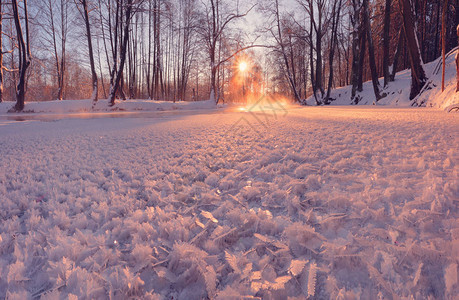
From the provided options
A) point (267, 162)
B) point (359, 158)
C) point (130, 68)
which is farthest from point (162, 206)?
point (130, 68)

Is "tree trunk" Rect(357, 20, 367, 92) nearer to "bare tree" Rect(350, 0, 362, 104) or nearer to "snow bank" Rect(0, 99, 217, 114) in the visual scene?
"bare tree" Rect(350, 0, 362, 104)

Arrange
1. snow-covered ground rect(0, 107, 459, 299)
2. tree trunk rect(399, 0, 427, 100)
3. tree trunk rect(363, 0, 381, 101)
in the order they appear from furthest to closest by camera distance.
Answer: tree trunk rect(363, 0, 381, 101), tree trunk rect(399, 0, 427, 100), snow-covered ground rect(0, 107, 459, 299)

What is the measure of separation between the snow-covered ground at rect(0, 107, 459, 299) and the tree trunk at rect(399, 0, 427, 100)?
7.87 m

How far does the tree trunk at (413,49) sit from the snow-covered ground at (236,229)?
7872 mm

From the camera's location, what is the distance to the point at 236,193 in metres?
1.11

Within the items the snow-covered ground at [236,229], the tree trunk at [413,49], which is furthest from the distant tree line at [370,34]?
the snow-covered ground at [236,229]

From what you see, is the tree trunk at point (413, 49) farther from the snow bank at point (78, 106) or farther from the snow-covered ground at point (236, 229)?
the snow bank at point (78, 106)

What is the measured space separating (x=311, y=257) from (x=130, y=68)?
70.1 feet

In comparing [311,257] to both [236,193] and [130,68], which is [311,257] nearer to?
[236,193]

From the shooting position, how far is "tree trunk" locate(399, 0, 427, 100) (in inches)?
270

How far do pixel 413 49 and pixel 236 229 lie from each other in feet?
30.7

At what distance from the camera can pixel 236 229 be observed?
2.50 feet

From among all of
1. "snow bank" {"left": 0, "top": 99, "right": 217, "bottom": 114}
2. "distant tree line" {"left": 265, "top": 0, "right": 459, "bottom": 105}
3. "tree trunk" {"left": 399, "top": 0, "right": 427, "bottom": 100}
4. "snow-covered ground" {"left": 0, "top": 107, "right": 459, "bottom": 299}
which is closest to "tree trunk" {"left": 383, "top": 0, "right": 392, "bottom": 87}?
"distant tree line" {"left": 265, "top": 0, "right": 459, "bottom": 105}

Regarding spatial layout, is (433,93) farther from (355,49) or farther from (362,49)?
(355,49)
